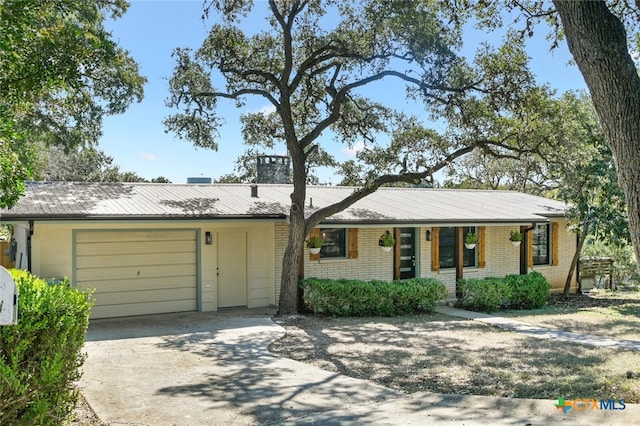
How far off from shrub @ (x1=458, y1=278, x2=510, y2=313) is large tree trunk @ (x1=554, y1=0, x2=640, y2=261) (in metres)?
10.1

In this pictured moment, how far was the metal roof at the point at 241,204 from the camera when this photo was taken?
37.8 ft

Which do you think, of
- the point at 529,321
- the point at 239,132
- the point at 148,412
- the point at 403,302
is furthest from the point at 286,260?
the point at 148,412

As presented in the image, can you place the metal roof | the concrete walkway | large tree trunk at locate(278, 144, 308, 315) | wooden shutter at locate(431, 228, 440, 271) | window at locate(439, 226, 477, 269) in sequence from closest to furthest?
the concrete walkway < the metal roof < large tree trunk at locate(278, 144, 308, 315) < wooden shutter at locate(431, 228, 440, 271) < window at locate(439, 226, 477, 269)

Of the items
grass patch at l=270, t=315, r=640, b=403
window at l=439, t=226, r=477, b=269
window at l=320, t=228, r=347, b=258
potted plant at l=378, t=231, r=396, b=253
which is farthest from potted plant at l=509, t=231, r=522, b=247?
window at l=320, t=228, r=347, b=258

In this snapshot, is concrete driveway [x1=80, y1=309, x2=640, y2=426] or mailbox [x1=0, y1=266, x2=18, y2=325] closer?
mailbox [x1=0, y1=266, x2=18, y2=325]

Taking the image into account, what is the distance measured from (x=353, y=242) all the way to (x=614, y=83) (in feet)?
33.8

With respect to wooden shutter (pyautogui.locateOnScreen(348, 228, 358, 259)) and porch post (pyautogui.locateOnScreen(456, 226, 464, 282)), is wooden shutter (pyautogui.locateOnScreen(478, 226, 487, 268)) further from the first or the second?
wooden shutter (pyautogui.locateOnScreen(348, 228, 358, 259))

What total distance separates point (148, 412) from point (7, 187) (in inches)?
108

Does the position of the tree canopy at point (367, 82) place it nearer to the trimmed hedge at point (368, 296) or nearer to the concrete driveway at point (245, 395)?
the trimmed hedge at point (368, 296)

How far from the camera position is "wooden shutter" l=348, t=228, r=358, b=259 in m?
14.8

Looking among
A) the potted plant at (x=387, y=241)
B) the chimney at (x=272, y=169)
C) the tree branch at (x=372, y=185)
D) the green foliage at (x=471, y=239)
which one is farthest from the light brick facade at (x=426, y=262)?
the chimney at (x=272, y=169)

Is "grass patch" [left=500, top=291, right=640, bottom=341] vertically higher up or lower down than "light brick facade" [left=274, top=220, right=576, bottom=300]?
lower down

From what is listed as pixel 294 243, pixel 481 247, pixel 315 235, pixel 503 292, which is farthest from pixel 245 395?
pixel 481 247

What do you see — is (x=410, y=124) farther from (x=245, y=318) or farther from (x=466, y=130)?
(x=245, y=318)
